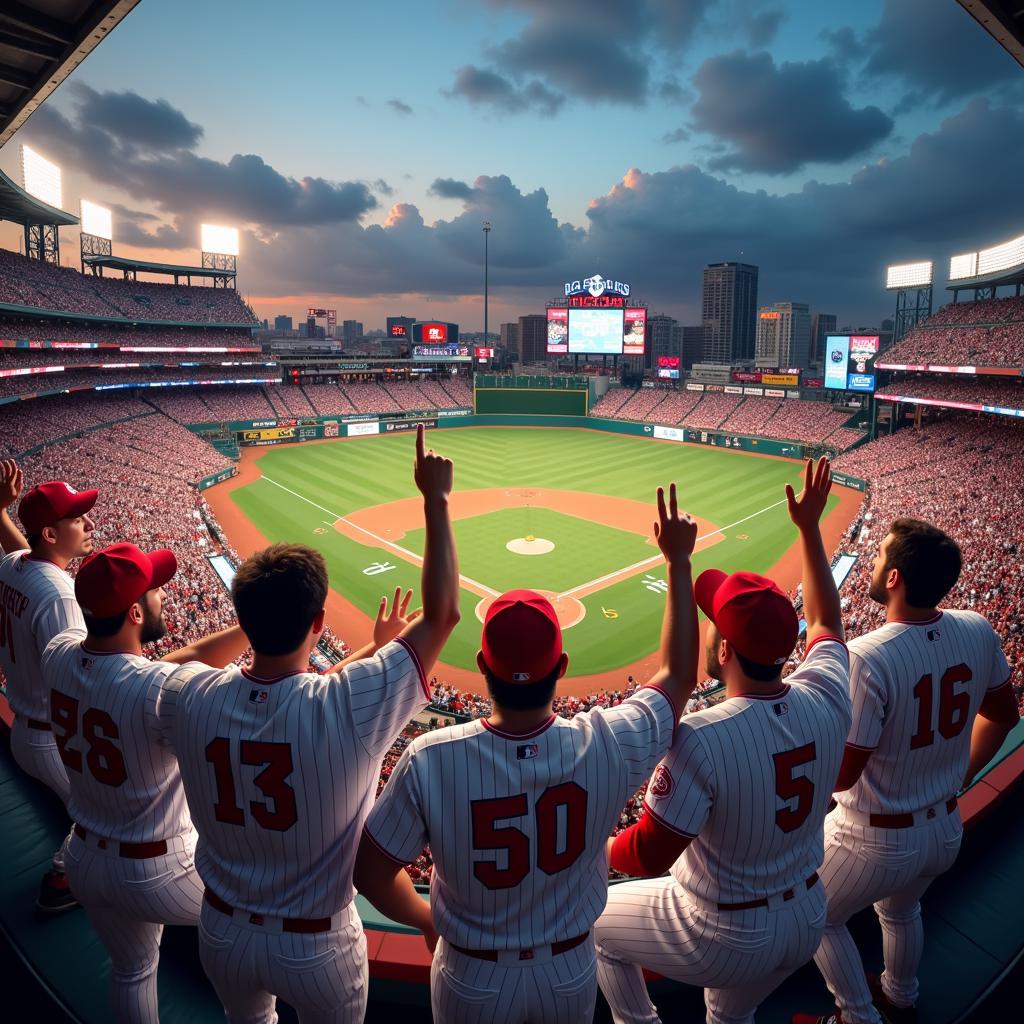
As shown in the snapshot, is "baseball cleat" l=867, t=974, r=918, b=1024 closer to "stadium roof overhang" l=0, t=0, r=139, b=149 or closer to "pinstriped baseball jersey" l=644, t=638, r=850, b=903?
"pinstriped baseball jersey" l=644, t=638, r=850, b=903

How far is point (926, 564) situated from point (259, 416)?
54.9m

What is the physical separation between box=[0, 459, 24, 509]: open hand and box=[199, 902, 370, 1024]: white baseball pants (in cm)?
346

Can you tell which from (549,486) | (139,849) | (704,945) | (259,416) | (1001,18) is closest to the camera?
(704,945)

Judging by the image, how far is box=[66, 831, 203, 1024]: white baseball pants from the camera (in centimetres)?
292

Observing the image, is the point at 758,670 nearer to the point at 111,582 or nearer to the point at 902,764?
the point at 902,764

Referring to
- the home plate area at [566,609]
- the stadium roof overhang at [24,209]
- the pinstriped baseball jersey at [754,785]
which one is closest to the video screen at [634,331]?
the home plate area at [566,609]

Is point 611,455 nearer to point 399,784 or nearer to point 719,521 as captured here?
point 719,521

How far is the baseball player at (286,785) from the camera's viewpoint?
2.39m

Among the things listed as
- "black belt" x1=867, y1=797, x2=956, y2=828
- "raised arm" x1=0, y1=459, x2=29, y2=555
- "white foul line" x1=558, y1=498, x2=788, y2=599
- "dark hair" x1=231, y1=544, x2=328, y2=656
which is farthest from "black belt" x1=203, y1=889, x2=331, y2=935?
"white foul line" x1=558, y1=498, x2=788, y2=599

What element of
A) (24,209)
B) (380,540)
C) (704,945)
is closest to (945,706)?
(704,945)

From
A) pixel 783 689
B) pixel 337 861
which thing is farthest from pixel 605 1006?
pixel 783 689

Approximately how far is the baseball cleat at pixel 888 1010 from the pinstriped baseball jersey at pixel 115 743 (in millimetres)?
3529

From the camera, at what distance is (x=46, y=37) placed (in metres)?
5.45

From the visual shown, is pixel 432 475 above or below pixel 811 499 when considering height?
above
